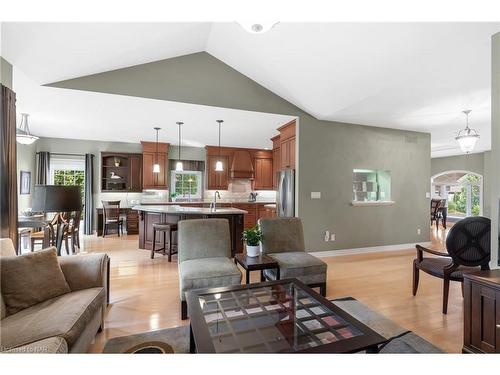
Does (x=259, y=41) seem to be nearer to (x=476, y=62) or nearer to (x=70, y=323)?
(x=476, y=62)

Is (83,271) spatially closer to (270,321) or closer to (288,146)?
(270,321)

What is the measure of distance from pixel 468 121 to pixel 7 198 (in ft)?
22.8

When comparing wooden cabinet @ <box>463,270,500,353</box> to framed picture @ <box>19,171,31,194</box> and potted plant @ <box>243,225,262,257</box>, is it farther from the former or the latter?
framed picture @ <box>19,171,31,194</box>

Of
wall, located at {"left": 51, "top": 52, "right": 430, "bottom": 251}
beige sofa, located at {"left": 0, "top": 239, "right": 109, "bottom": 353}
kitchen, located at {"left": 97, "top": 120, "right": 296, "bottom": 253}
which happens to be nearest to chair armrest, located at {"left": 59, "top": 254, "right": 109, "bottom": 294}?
beige sofa, located at {"left": 0, "top": 239, "right": 109, "bottom": 353}

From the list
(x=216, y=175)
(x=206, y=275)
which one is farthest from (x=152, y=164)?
(x=206, y=275)

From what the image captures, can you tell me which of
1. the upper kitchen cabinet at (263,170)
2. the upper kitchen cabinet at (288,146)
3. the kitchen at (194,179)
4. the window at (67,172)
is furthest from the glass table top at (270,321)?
the window at (67,172)

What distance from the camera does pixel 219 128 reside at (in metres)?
5.57

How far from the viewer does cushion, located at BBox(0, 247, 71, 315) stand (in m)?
1.74

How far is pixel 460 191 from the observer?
949 cm

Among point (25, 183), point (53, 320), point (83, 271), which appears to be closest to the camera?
point (53, 320)

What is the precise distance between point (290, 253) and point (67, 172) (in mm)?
6812

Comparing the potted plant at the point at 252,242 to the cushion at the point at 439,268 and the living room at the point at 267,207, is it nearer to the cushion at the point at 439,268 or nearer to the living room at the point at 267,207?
the living room at the point at 267,207

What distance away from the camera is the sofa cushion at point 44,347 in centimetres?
131

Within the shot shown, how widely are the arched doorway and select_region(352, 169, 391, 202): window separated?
5575 millimetres
